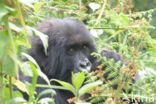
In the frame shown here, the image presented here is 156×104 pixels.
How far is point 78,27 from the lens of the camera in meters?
3.63

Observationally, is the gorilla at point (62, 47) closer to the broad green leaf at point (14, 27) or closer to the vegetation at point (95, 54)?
the vegetation at point (95, 54)

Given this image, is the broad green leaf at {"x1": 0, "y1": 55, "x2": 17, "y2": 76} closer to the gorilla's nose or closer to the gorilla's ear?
the gorilla's nose

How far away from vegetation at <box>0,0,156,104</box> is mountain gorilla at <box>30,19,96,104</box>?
3.0 inches

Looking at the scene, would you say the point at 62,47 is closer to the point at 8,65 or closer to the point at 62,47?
the point at 62,47

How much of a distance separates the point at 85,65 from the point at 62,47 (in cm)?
43

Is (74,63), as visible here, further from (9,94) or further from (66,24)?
(9,94)

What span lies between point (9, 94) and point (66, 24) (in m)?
2.32

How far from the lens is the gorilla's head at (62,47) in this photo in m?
3.55

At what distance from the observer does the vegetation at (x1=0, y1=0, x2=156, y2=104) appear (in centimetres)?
109

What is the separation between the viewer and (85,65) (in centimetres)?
325

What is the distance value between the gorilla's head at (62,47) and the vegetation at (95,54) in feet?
0.25

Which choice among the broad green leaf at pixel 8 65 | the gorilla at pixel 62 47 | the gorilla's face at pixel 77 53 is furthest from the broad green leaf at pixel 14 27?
the gorilla at pixel 62 47

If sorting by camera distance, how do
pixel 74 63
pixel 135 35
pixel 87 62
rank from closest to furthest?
pixel 135 35, pixel 87 62, pixel 74 63

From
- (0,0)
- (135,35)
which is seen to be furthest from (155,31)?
(0,0)
